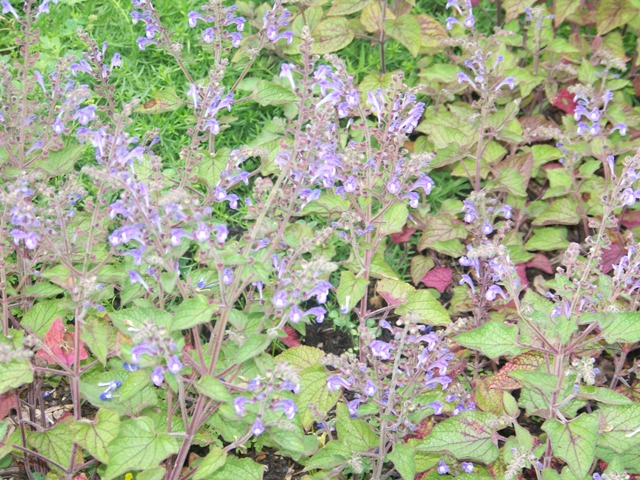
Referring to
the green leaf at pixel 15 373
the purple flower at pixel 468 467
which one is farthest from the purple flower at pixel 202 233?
the purple flower at pixel 468 467

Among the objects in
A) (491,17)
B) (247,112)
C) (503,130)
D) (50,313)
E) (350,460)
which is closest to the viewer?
(350,460)

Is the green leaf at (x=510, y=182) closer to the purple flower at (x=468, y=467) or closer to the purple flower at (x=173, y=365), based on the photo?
the purple flower at (x=468, y=467)

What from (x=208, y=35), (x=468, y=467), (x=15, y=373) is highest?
(x=208, y=35)

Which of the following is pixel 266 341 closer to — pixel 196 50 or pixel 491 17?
pixel 196 50

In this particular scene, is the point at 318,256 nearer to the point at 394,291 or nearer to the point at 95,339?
the point at 394,291

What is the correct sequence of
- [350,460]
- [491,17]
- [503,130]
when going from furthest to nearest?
[491,17] < [503,130] < [350,460]

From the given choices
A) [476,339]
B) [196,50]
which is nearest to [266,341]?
[476,339]

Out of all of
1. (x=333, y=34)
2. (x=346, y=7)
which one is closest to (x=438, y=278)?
(x=333, y=34)
